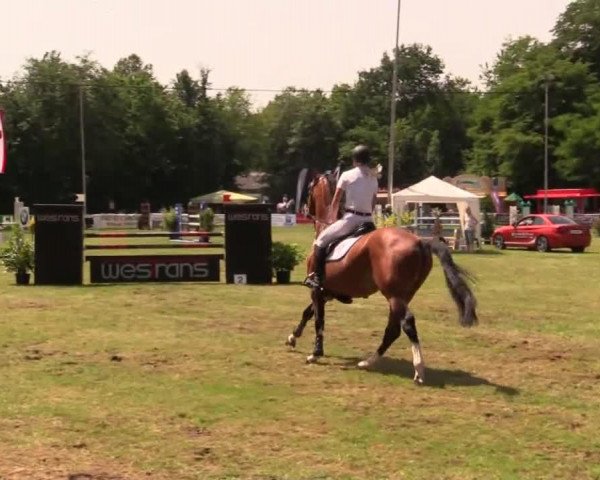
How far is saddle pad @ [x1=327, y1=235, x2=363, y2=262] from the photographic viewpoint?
1012cm

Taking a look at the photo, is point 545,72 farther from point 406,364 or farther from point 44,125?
point 406,364

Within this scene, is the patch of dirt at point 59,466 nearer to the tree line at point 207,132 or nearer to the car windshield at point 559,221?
the car windshield at point 559,221

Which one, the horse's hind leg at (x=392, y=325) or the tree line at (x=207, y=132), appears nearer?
the horse's hind leg at (x=392, y=325)

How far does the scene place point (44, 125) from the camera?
75.4m

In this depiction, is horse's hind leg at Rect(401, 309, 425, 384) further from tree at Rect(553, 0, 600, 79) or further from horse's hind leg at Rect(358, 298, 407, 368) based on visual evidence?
tree at Rect(553, 0, 600, 79)

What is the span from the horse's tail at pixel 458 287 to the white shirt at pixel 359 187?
1026 mm

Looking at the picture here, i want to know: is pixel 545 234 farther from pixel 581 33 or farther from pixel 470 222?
pixel 581 33

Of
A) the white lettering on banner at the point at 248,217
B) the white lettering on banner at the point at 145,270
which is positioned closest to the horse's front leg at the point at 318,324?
the white lettering on banner at the point at 248,217

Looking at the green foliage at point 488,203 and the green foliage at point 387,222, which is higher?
the green foliage at point 488,203

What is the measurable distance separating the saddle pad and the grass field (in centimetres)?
112

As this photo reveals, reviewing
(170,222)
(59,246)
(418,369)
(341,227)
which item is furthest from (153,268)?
(170,222)

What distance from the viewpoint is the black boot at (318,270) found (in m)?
10.5

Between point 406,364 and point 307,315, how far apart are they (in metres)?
1.47

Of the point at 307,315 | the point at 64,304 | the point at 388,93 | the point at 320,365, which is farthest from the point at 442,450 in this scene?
the point at 388,93
